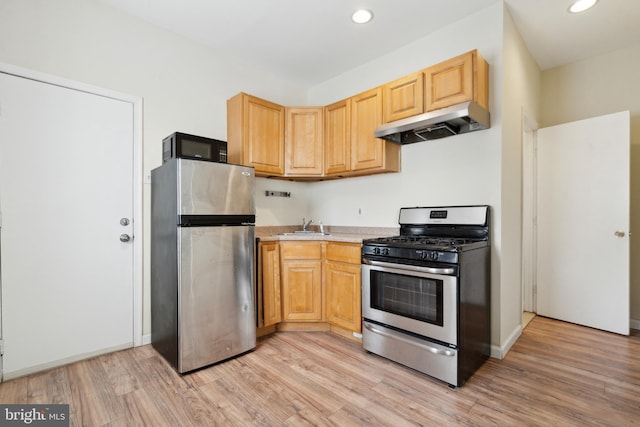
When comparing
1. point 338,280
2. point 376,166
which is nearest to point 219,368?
point 338,280

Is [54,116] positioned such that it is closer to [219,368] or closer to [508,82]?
[219,368]

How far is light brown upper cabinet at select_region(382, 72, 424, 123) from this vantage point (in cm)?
254

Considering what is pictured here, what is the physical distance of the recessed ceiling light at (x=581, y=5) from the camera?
2385mm

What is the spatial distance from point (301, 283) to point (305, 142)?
59.3 inches

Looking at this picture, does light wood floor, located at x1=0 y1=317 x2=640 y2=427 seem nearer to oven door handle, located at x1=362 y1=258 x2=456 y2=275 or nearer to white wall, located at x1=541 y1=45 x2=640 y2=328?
oven door handle, located at x1=362 y1=258 x2=456 y2=275

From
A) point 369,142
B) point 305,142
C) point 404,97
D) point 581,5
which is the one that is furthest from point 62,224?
point 581,5

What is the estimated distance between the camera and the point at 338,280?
2859mm

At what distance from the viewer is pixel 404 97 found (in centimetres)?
264

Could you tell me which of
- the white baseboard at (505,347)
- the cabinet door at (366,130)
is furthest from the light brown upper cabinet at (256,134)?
the white baseboard at (505,347)

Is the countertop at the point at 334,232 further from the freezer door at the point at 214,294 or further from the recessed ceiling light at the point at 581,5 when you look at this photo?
the recessed ceiling light at the point at 581,5

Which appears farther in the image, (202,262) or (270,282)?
(270,282)

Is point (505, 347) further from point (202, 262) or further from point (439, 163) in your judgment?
point (202, 262)

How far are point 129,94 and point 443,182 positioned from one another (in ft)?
9.24

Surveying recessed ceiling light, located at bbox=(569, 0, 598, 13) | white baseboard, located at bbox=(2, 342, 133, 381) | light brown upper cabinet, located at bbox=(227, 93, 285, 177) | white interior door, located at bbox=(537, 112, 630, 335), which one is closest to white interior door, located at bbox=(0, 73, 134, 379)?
white baseboard, located at bbox=(2, 342, 133, 381)
